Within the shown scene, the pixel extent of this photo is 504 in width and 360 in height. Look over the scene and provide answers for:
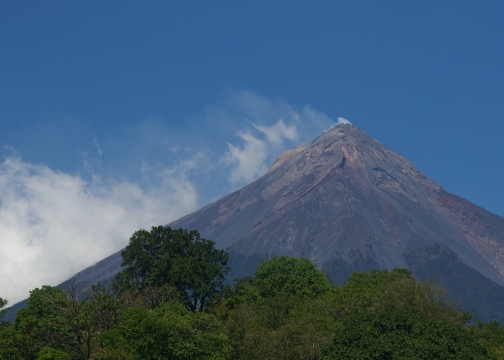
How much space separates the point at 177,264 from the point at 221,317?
362 inches

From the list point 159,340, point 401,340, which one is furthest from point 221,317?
point 401,340

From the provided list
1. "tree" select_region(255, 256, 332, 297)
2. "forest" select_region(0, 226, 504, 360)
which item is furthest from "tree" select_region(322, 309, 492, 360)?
"tree" select_region(255, 256, 332, 297)

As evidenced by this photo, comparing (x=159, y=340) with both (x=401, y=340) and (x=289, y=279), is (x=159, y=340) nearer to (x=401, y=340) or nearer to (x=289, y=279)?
(x=401, y=340)

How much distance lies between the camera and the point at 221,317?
199ft

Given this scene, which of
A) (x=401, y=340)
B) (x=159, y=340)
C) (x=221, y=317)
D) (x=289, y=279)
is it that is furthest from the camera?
(x=289, y=279)

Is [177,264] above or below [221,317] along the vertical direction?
above

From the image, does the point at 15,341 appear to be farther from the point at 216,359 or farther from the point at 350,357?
the point at 350,357

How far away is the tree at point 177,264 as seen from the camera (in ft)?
222

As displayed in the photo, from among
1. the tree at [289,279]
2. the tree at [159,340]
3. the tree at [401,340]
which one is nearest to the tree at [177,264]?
the tree at [289,279]

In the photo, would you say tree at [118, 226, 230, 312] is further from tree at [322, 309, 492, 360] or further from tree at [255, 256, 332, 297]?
tree at [322, 309, 492, 360]

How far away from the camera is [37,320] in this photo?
54781mm

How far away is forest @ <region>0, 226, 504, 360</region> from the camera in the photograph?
1695 inches

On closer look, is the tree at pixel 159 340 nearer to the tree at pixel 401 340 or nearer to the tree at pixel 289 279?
the tree at pixel 401 340

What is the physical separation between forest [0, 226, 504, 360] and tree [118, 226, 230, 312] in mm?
104
